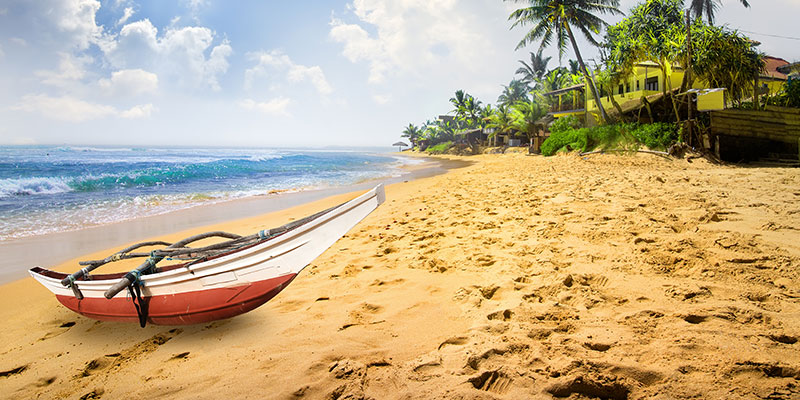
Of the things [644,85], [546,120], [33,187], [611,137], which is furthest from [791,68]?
[33,187]

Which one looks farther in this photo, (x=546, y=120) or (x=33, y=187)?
(x=546, y=120)

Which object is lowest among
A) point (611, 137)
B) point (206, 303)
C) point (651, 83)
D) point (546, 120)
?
point (206, 303)

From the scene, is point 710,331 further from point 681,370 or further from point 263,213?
point 263,213

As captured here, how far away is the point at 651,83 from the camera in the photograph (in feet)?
83.2

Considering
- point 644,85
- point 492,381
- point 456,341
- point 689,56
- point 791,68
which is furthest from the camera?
point 644,85

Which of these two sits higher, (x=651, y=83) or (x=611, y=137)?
(x=651, y=83)

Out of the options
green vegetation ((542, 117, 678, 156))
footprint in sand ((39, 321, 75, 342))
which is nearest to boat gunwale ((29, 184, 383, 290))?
footprint in sand ((39, 321, 75, 342))

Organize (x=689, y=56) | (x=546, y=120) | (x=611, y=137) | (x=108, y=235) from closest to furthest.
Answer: (x=108, y=235) < (x=689, y=56) < (x=611, y=137) < (x=546, y=120)

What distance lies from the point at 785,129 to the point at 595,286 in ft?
50.0

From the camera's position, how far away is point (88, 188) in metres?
17.2

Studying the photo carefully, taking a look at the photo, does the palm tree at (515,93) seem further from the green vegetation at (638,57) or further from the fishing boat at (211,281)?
the fishing boat at (211,281)

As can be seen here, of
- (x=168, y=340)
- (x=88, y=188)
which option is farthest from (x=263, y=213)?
(x=88, y=188)

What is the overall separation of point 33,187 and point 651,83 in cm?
3619

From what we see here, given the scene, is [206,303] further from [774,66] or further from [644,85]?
[774,66]
